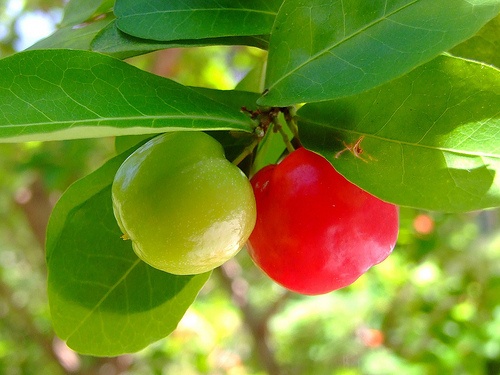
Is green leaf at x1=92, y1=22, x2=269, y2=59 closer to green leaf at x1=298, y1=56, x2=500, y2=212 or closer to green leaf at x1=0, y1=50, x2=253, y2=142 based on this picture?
green leaf at x1=0, y1=50, x2=253, y2=142

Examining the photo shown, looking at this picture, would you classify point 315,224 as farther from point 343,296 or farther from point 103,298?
point 343,296

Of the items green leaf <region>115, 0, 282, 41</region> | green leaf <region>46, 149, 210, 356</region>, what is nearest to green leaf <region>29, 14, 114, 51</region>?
green leaf <region>115, 0, 282, 41</region>

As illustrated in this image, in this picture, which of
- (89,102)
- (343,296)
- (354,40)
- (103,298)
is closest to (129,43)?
(89,102)

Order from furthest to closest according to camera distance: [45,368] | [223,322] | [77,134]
→ [45,368] → [223,322] → [77,134]

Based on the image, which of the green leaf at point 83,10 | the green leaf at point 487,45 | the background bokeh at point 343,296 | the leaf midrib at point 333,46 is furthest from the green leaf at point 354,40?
the background bokeh at point 343,296

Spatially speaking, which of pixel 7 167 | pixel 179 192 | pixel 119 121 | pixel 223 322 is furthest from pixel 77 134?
pixel 223 322

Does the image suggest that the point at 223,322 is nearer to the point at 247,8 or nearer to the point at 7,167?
the point at 7,167
